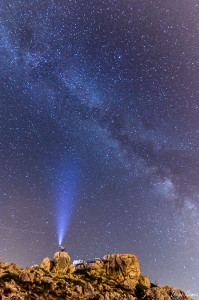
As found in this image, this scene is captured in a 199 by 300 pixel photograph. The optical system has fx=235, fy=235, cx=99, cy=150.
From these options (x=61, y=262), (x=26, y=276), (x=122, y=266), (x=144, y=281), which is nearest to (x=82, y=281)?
(x=61, y=262)

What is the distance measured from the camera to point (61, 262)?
7744 cm

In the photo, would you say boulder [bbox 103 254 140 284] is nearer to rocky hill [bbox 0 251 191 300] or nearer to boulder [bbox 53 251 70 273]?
rocky hill [bbox 0 251 191 300]

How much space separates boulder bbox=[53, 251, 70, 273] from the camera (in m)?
75.3

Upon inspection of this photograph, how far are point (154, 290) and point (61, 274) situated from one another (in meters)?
30.2

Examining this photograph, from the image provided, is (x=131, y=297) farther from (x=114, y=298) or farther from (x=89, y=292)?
(x=89, y=292)

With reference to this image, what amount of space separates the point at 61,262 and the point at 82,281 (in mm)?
10535

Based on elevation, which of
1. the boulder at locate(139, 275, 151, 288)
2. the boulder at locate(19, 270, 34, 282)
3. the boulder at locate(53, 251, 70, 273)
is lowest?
the boulder at locate(19, 270, 34, 282)

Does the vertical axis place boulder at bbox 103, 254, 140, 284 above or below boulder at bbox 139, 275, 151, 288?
above

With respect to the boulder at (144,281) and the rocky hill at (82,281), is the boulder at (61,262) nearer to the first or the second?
the rocky hill at (82,281)

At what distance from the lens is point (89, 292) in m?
65.8

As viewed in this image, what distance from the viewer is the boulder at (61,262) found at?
75.3m

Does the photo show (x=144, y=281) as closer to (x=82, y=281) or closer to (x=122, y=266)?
(x=122, y=266)

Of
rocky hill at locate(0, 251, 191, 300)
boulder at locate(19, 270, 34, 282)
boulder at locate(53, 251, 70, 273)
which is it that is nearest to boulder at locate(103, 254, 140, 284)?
rocky hill at locate(0, 251, 191, 300)

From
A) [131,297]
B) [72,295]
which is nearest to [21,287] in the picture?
[72,295]
